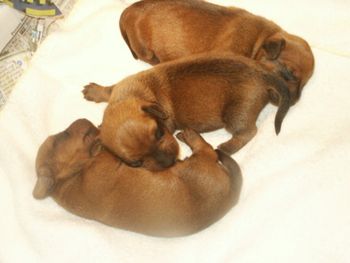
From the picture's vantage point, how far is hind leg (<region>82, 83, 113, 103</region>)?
320 cm

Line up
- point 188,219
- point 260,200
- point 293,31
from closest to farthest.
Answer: point 188,219 → point 260,200 → point 293,31

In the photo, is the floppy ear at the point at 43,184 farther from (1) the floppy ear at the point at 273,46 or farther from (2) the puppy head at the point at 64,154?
(1) the floppy ear at the point at 273,46

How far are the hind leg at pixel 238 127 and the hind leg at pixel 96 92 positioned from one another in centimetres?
87

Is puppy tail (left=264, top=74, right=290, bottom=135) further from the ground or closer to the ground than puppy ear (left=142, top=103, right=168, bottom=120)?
closer to the ground

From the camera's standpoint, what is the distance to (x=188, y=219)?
249 centimetres

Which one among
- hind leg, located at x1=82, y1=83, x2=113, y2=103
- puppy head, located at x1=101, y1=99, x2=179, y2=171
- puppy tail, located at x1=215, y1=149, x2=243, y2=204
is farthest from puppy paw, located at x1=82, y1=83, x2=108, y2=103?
puppy tail, located at x1=215, y1=149, x2=243, y2=204

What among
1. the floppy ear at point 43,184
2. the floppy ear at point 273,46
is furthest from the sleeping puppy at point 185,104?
the floppy ear at point 43,184

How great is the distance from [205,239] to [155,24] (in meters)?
1.46

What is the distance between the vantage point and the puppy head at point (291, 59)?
296 centimetres

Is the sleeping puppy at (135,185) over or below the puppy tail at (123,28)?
below

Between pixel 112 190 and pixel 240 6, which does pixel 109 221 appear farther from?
pixel 240 6

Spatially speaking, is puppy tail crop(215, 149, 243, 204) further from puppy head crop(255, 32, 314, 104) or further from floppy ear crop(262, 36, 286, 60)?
floppy ear crop(262, 36, 286, 60)

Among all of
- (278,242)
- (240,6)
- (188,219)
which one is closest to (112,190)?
(188,219)

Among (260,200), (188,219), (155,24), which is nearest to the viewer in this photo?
(188,219)
